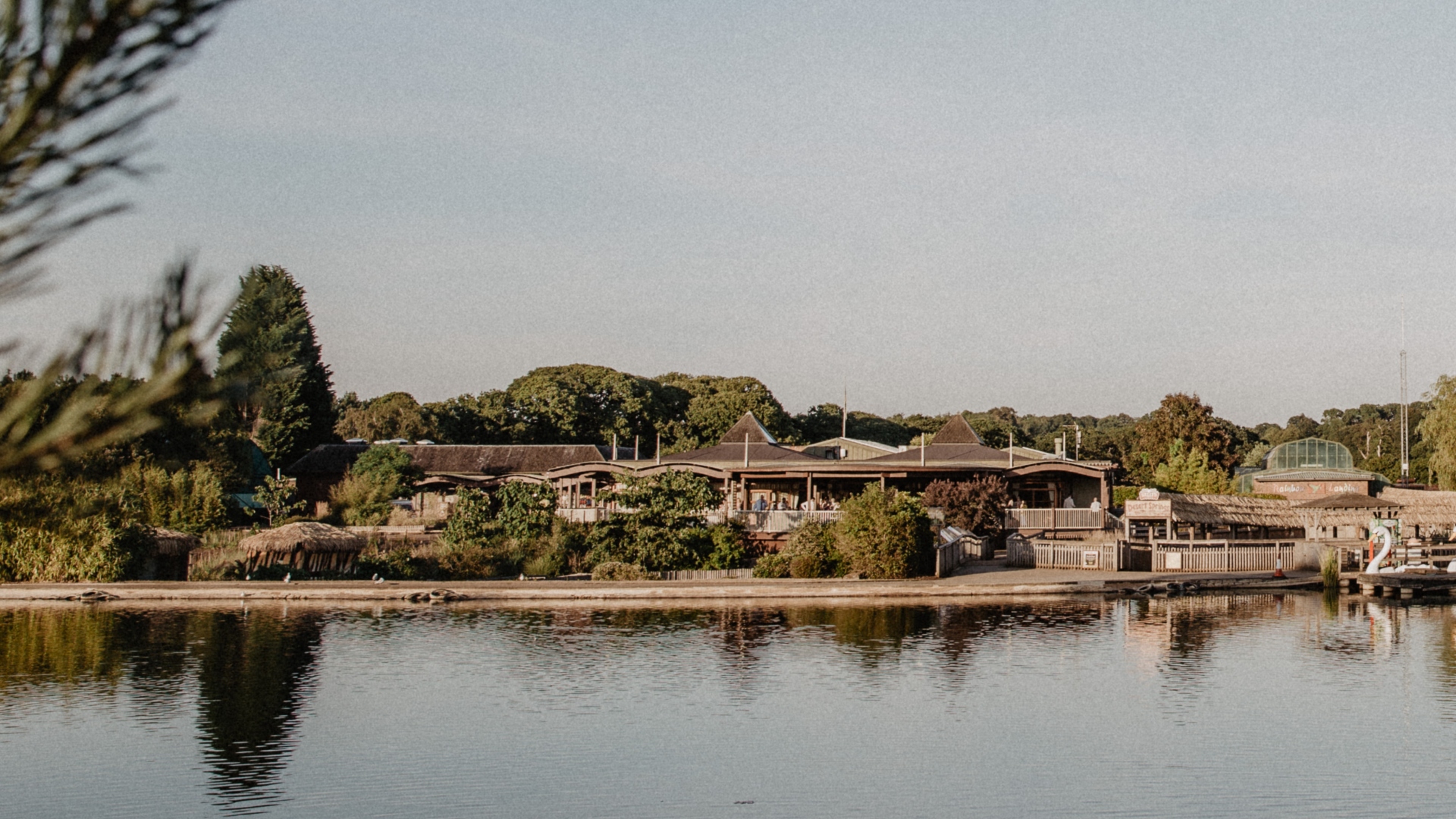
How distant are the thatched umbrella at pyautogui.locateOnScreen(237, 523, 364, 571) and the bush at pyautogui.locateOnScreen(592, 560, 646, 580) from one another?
718 centimetres

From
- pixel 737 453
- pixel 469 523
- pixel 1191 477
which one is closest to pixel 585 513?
pixel 469 523

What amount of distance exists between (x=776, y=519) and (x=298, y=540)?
13578 millimetres

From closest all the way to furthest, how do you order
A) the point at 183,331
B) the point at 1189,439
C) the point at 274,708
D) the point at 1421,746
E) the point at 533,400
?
the point at 183,331 → the point at 1421,746 → the point at 274,708 → the point at 1189,439 → the point at 533,400

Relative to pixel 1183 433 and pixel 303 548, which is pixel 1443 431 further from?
pixel 303 548

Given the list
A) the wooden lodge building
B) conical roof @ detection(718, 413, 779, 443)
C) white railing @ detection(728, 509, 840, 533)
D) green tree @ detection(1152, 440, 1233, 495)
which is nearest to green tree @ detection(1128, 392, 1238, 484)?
green tree @ detection(1152, 440, 1233, 495)

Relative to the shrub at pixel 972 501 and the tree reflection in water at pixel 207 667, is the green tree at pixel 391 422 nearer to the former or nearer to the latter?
the shrub at pixel 972 501

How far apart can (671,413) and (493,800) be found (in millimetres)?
79501

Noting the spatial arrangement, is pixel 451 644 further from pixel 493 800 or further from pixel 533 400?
pixel 533 400

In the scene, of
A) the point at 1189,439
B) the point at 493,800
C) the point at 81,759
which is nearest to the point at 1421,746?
the point at 493,800

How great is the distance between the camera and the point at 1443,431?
6444cm

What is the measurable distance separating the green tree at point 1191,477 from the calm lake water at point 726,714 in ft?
98.5

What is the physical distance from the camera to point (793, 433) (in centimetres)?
9244

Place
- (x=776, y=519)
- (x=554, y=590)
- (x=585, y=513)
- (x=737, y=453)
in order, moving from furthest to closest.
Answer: (x=737, y=453) < (x=585, y=513) < (x=776, y=519) < (x=554, y=590)

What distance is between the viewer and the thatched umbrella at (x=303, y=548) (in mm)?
35781
